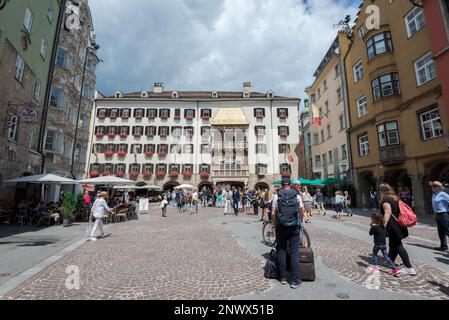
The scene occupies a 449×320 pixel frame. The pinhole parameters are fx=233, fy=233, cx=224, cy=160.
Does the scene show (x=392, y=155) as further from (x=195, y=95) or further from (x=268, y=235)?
(x=195, y=95)

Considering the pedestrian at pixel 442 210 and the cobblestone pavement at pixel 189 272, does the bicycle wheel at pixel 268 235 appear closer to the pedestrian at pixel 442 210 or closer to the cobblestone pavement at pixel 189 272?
the cobblestone pavement at pixel 189 272

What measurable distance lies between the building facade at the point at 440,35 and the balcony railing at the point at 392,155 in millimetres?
4491

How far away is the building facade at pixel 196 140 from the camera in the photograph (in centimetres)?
3625

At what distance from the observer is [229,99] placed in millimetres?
39281

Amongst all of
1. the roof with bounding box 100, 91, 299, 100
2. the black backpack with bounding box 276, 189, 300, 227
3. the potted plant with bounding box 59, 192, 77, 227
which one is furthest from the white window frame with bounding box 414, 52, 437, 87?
the roof with bounding box 100, 91, 299, 100

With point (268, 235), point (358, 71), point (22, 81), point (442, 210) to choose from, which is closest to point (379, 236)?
point (442, 210)

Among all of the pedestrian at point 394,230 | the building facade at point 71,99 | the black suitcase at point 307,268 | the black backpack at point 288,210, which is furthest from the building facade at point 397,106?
the building facade at point 71,99

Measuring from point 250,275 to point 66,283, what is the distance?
3.77 metres

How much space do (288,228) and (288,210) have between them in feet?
1.20

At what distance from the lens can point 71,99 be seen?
21.3m

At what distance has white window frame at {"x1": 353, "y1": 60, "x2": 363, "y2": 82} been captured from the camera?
71.1 ft

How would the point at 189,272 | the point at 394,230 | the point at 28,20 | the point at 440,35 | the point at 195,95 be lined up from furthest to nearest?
the point at 195,95
the point at 28,20
the point at 440,35
the point at 189,272
the point at 394,230
